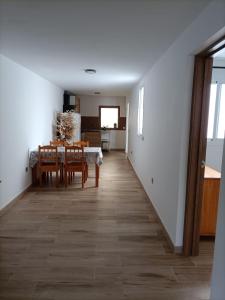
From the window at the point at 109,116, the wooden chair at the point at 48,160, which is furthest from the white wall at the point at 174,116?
the window at the point at 109,116

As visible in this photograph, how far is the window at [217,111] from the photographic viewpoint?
3744mm

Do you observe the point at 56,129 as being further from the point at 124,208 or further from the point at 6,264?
the point at 6,264

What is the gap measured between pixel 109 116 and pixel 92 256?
8110mm

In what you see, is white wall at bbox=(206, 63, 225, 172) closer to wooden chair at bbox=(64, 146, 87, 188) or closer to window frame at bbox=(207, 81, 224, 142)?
window frame at bbox=(207, 81, 224, 142)

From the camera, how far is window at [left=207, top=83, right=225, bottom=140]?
3.74m

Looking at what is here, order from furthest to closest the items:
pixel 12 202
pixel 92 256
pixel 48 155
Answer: pixel 48 155 < pixel 12 202 < pixel 92 256

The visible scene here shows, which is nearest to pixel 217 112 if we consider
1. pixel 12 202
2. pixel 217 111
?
pixel 217 111

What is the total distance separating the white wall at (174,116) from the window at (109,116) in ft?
20.7

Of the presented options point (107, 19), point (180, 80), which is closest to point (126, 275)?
point (180, 80)

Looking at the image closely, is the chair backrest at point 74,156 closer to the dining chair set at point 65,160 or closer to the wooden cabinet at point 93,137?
the dining chair set at point 65,160

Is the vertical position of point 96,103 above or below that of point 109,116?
above

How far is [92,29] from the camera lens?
7.79 feet

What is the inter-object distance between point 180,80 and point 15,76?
8.70 feet

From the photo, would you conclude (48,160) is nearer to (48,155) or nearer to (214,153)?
(48,155)
